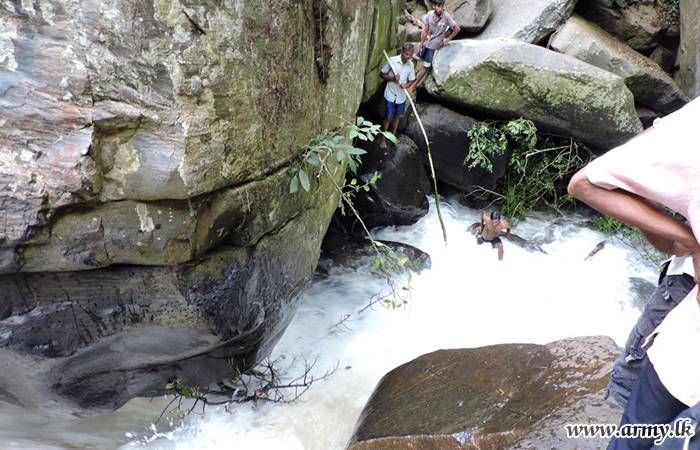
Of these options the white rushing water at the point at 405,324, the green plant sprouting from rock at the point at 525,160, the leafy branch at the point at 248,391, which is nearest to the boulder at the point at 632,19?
the green plant sprouting from rock at the point at 525,160

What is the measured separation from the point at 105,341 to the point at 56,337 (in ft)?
0.80

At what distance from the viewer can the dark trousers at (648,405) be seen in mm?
1317

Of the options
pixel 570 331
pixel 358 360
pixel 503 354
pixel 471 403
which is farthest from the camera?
pixel 570 331

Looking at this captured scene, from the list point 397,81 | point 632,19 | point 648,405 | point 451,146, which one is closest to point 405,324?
point 451,146

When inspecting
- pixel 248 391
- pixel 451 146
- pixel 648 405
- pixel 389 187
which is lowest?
pixel 248 391

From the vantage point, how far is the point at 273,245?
289 cm

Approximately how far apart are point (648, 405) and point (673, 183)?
672 mm

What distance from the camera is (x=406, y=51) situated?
551 centimetres

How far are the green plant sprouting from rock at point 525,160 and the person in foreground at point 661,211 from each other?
5.01 m

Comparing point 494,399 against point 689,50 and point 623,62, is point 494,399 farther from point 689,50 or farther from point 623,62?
point 689,50

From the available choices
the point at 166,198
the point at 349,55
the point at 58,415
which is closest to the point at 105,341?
the point at 58,415

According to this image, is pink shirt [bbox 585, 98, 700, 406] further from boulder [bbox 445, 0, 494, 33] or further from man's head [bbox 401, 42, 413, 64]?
boulder [bbox 445, 0, 494, 33]

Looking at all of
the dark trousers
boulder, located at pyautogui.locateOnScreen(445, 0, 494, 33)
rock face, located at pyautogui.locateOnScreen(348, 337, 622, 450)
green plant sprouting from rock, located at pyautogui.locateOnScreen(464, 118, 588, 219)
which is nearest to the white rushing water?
green plant sprouting from rock, located at pyautogui.locateOnScreen(464, 118, 588, 219)

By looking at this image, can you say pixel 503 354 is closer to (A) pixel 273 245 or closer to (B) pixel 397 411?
(B) pixel 397 411
